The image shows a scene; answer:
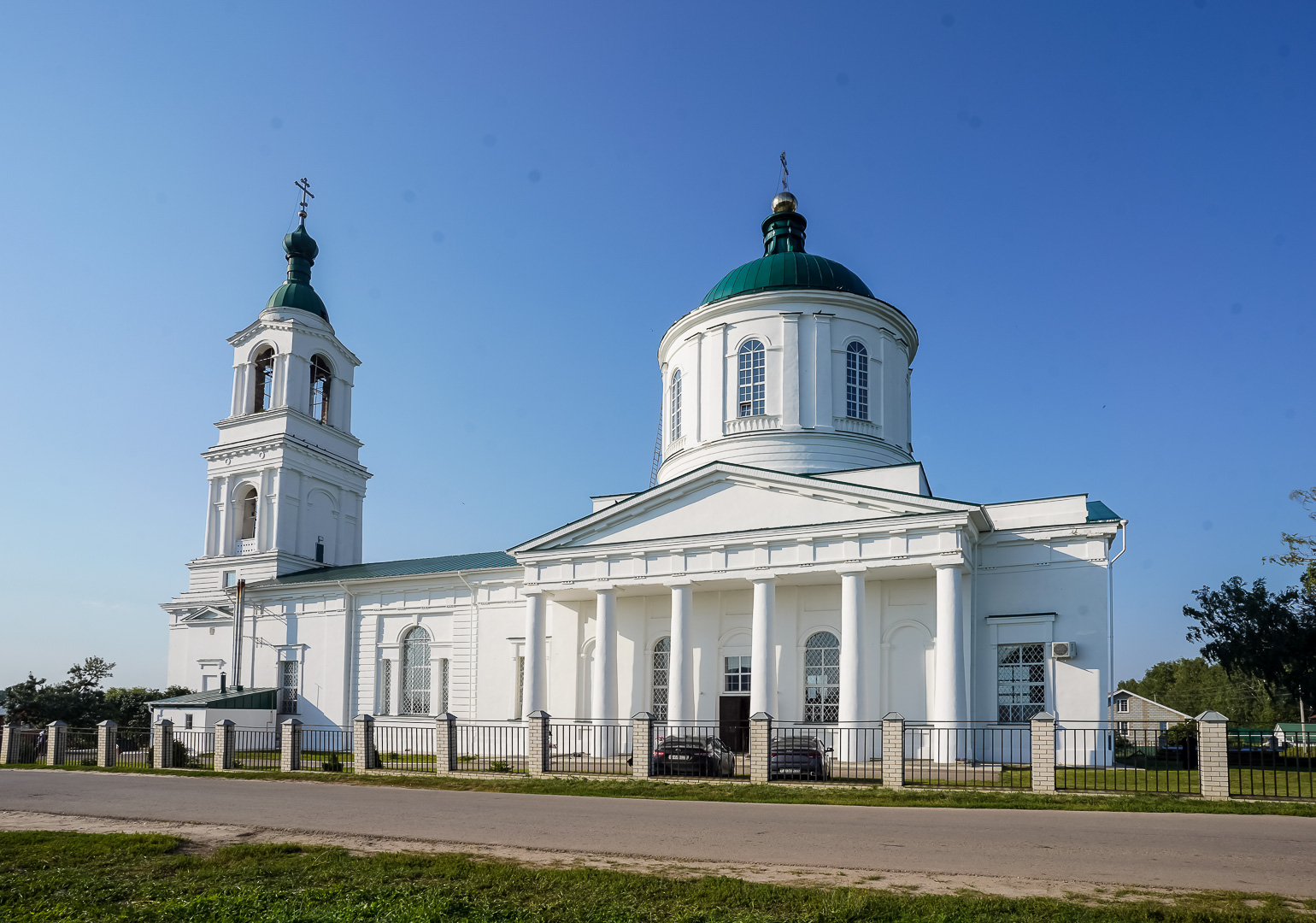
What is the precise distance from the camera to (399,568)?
3550 cm

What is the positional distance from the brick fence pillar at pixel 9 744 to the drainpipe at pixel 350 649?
9579 mm

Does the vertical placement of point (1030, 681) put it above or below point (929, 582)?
below

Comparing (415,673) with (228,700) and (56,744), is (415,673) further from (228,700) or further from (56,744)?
(56,744)

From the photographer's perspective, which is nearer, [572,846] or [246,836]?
[572,846]

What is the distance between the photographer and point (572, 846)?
1116cm

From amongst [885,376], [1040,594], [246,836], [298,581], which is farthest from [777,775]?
[298,581]

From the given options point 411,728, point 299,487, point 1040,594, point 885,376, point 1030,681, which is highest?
point 885,376

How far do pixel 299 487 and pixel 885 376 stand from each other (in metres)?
22.5

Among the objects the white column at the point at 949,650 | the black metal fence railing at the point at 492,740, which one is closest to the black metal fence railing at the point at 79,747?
the black metal fence railing at the point at 492,740

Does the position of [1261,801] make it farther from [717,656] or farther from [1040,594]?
[717,656]

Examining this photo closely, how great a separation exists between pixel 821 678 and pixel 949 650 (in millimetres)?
4623

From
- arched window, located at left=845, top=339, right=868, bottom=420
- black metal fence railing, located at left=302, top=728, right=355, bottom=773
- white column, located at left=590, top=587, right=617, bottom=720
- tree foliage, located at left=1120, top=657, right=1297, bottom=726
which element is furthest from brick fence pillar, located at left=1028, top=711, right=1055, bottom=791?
tree foliage, located at left=1120, top=657, right=1297, bottom=726

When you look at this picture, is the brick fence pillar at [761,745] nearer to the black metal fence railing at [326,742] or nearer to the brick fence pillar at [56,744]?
the black metal fence railing at [326,742]

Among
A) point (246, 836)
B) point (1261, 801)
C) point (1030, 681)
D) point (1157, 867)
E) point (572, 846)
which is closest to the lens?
point (1157, 867)
